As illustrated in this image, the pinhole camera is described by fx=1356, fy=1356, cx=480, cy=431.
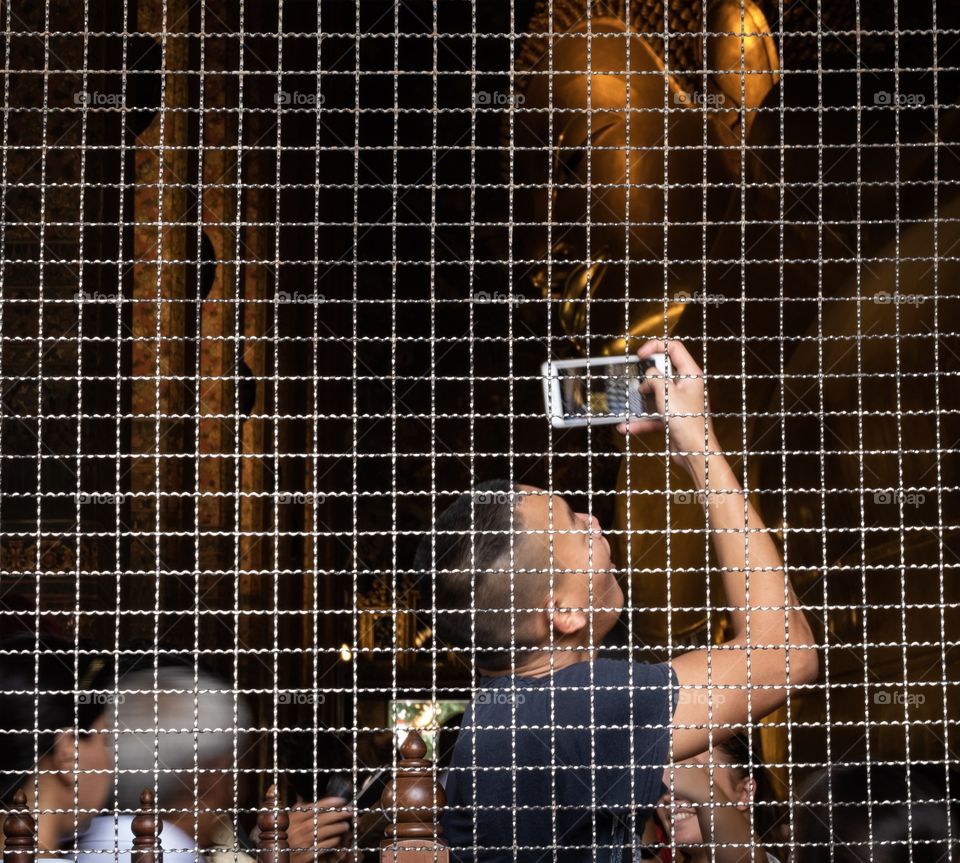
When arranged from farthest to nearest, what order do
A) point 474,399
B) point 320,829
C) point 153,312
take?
point 153,312
point 474,399
point 320,829

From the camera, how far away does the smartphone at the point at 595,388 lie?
100 cm

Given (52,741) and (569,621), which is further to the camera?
(52,741)

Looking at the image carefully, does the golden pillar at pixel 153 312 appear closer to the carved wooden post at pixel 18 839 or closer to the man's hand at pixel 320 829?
the man's hand at pixel 320 829

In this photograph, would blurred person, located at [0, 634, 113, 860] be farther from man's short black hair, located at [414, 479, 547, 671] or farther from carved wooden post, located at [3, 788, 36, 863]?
man's short black hair, located at [414, 479, 547, 671]

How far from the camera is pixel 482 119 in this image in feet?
18.1

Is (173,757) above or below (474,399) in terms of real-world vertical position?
below

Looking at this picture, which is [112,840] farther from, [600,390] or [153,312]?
[153,312]

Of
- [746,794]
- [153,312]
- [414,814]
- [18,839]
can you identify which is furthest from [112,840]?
[153,312]

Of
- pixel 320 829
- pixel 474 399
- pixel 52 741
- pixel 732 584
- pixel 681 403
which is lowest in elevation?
pixel 320 829

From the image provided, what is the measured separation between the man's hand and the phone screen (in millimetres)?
334

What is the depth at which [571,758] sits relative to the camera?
3.64 ft

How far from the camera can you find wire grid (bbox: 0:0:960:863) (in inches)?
39.4

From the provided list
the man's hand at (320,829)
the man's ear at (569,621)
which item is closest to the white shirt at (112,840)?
the man's hand at (320,829)

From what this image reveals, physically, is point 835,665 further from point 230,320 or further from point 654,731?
point 230,320
